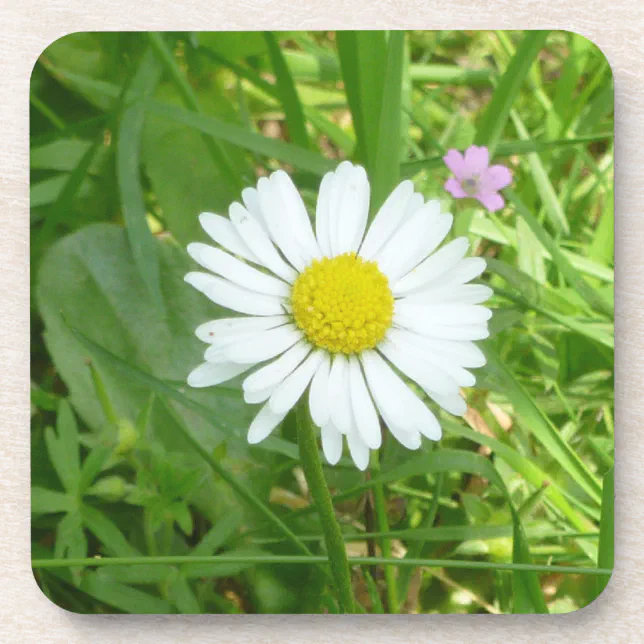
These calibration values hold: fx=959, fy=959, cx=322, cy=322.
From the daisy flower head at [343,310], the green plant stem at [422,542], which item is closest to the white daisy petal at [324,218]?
the daisy flower head at [343,310]

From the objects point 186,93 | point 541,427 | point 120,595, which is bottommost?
point 120,595

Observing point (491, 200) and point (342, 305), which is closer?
point (342, 305)

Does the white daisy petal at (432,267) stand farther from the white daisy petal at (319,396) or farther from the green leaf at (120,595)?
the green leaf at (120,595)

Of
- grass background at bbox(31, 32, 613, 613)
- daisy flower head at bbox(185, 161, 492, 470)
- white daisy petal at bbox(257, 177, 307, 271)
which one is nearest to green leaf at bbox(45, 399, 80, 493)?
grass background at bbox(31, 32, 613, 613)

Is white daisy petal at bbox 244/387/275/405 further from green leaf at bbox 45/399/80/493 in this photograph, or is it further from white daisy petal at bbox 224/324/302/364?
green leaf at bbox 45/399/80/493

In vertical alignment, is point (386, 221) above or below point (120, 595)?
above

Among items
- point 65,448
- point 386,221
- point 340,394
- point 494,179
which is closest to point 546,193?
point 494,179

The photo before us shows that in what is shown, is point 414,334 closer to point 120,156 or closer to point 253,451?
point 253,451

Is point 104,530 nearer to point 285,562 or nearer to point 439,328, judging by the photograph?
point 285,562
